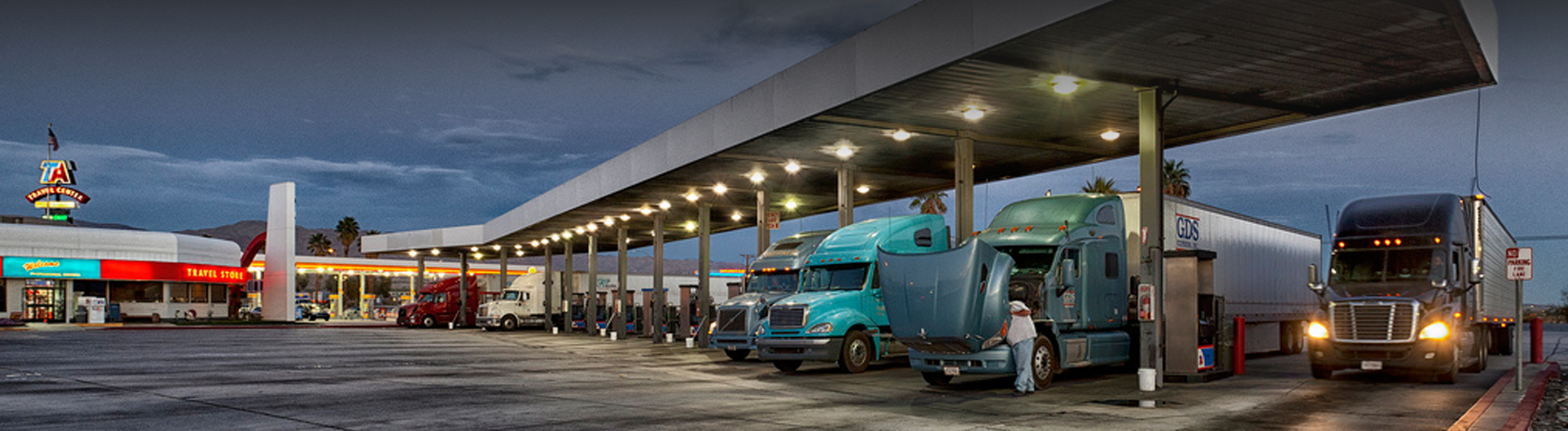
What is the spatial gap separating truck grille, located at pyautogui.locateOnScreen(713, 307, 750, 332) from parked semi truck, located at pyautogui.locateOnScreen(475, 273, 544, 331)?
27.5 metres

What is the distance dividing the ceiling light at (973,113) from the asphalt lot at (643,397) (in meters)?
4.51

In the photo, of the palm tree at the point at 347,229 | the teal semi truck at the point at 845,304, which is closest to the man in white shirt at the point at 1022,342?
the teal semi truck at the point at 845,304

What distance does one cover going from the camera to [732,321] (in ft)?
73.2

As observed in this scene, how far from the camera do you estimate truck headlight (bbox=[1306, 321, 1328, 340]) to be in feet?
55.9

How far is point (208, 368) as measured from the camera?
2070 cm

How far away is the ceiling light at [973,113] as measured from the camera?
719 inches

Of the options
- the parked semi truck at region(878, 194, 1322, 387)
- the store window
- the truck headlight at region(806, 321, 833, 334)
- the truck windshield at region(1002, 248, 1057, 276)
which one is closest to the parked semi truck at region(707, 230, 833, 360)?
the truck headlight at region(806, 321, 833, 334)

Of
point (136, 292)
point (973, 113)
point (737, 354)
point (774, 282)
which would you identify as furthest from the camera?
point (136, 292)

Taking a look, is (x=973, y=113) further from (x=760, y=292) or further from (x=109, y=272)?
(x=109, y=272)

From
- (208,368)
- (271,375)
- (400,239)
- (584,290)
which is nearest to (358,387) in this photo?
(271,375)

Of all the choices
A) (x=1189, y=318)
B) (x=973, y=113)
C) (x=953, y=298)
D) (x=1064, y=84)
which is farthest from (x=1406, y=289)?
(x=953, y=298)

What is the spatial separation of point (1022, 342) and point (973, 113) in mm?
4891

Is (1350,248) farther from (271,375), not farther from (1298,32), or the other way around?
(271,375)

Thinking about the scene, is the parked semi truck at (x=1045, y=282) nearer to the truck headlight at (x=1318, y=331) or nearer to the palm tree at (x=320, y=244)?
the truck headlight at (x=1318, y=331)
